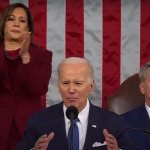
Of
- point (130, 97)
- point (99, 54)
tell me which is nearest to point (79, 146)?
point (130, 97)

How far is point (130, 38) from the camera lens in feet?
10.9

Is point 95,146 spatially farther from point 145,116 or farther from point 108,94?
point 108,94

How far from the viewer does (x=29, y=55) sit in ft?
7.77

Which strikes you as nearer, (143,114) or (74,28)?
(143,114)

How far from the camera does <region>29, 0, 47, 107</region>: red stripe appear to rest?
3297 mm

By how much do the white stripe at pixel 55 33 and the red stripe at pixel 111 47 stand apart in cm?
27

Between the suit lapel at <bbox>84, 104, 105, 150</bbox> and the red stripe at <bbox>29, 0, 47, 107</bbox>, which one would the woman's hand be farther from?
the red stripe at <bbox>29, 0, 47, 107</bbox>

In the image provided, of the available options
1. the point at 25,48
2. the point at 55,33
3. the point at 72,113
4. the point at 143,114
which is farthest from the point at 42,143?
the point at 55,33

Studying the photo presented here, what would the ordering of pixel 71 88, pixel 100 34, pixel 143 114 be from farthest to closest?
pixel 100 34, pixel 143 114, pixel 71 88

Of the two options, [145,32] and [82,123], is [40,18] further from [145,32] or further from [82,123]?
[82,123]

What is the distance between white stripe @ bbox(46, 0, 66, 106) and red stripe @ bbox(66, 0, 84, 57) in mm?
A: 32

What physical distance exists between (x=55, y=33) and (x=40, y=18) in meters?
0.13

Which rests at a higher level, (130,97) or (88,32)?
(88,32)

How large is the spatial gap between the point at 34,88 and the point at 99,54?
1.03 m
